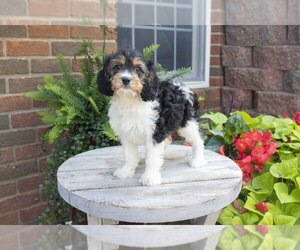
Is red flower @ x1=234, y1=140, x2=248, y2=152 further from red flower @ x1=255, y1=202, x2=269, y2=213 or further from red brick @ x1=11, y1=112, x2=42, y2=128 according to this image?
red brick @ x1=11, y1=112, x2=42, y2=128

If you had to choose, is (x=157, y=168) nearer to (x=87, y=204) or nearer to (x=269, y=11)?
(x=87, y=204)

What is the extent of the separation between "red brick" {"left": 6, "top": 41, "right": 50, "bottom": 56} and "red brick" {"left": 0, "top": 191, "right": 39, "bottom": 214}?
93cm

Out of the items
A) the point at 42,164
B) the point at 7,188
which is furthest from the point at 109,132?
the point at 7,188

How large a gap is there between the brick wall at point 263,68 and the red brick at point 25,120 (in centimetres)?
193

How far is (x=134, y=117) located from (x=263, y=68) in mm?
2241

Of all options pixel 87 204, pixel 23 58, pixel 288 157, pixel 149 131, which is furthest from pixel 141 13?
pixel 87 204

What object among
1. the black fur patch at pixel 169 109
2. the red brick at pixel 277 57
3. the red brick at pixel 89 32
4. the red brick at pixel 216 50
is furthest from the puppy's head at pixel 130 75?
the red brick at pixel 216 50

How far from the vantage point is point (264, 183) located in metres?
2.07

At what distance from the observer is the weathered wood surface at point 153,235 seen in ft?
2.98

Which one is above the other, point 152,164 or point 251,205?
point 152,164

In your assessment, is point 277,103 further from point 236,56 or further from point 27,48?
point 27,48

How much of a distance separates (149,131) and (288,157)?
1132 mm

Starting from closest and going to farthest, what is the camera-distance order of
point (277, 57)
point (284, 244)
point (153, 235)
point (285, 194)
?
point (153, 235), point (284, 244), point (285, 194), point (277, 57)

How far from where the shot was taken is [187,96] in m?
1.57
